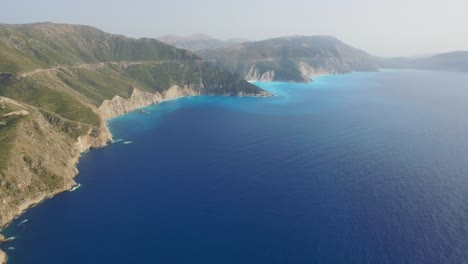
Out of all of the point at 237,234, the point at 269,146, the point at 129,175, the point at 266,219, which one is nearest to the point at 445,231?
the point at 266,219

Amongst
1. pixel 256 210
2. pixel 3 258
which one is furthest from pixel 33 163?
pixel 256 210

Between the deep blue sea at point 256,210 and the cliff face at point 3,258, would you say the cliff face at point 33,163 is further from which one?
the cliff face at point 3,258

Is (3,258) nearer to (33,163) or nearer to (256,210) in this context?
(33,163)

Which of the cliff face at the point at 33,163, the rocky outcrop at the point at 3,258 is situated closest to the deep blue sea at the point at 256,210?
the rocky outcrop at the point at 3,258

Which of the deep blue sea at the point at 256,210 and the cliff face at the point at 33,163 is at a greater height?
the cliff face at the point at 33,163

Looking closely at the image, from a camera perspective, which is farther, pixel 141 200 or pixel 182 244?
pixel 141 200

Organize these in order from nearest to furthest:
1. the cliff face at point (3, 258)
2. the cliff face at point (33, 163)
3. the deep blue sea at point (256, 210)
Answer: the cliff face at point (3, 258), the deep blue sea at point (256, 210), the cliff face at point (33, 163)

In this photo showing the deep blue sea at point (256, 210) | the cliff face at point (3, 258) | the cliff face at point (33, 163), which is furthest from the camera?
the cliff face at point (33, 163)

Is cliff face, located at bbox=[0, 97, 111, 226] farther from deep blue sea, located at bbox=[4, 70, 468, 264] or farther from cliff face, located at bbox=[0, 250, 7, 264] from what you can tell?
cliff face, located at bbox=[0, 250, 7, 264]

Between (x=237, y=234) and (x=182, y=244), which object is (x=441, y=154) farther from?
(x=182, y=244)

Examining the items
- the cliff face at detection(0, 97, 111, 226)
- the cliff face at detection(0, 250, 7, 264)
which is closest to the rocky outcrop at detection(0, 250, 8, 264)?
the cliff face at detection(0, 250, 7, 264)

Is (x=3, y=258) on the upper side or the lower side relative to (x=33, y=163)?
lower
